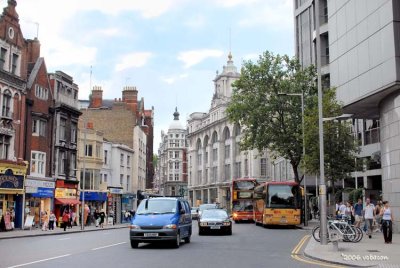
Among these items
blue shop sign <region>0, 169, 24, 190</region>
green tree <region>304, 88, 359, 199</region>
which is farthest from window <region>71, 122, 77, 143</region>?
green tree <region>304, 88, 359, 199</region>

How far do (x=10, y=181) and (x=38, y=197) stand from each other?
5991 millimetres

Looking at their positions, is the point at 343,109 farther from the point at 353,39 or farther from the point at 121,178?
the point at 121,178

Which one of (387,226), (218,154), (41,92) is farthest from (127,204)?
(387,226)

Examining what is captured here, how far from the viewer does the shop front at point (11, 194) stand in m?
36.4

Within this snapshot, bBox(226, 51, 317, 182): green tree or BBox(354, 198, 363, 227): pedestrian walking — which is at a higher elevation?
BBox(226, 51, 317, 182): green tree

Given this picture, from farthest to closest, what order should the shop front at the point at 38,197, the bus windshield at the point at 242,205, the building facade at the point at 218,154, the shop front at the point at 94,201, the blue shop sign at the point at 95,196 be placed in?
the building facade at the point at 218,154 < the blue shop sign at the point at 95,196 < the shop front at the point at 94,201 < the bus windshield at the point at 242,205 < the shop front at the point at 38,197

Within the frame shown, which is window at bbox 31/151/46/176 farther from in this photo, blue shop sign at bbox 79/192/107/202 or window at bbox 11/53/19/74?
blue shop sign at bbox 79/192/107/202

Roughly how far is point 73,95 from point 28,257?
37297mm

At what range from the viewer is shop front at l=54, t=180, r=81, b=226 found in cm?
4678

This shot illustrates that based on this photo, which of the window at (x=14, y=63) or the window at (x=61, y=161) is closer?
the window at (x=14, y=63)

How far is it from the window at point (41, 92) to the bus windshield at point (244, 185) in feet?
61.1

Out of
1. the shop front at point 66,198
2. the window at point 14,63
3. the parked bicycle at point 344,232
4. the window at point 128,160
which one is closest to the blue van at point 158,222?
the parked bicycle at point 344,232

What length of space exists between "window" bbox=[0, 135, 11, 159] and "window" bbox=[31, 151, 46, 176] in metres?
4.19

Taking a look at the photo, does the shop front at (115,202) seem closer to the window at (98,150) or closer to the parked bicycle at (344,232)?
the window at (98,150)
